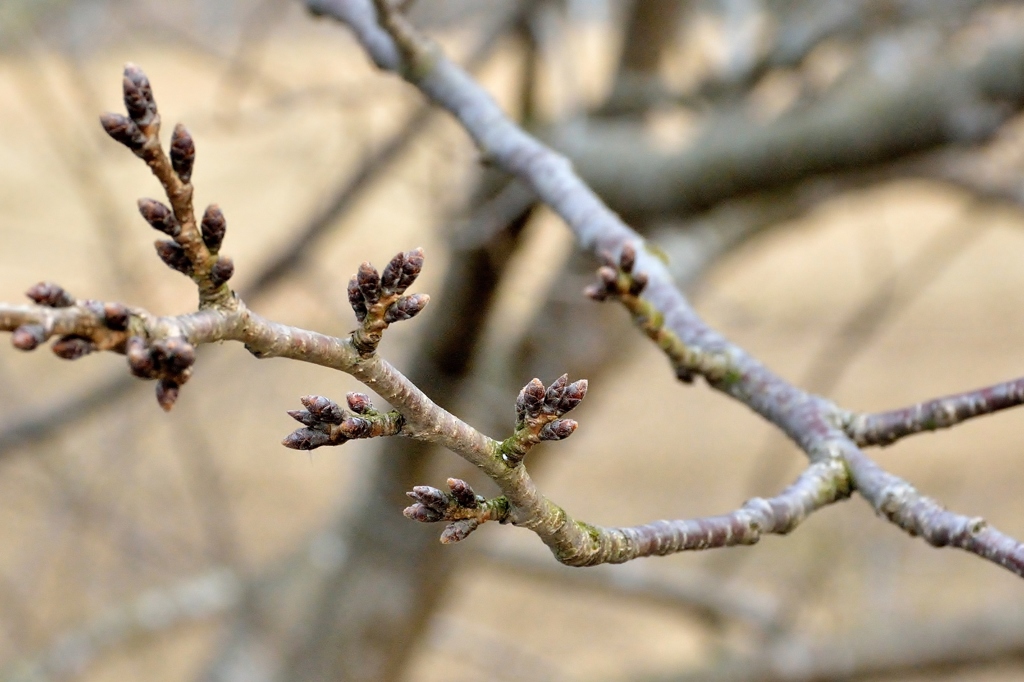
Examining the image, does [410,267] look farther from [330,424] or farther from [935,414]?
[935,414]

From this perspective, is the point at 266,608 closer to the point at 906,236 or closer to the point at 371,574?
the point at 371,574

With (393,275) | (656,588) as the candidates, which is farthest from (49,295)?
(656,588)

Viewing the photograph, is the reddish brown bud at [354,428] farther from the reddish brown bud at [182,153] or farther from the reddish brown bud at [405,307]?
the reddish brown bud at [182,153]

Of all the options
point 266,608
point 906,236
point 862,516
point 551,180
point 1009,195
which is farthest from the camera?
point 906,236

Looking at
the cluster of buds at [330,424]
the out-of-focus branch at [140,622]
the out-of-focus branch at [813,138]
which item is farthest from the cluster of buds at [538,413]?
the out-of-focus branch at [140,622]

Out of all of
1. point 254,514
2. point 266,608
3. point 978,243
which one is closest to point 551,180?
point 266,608

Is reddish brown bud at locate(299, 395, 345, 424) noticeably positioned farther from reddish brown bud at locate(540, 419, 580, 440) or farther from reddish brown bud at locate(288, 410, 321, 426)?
reddish brown bud at locate(540, 419, 580, 440)

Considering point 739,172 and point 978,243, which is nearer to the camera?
point 739,172
